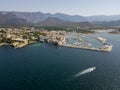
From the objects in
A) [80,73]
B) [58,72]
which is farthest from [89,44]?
[58,72]

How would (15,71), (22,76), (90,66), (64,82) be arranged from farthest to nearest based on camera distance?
(90,66), (15,71), (22,76), (64,82)

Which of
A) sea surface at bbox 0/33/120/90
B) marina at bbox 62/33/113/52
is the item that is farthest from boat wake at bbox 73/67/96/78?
marina at bbox 62/33/113/52

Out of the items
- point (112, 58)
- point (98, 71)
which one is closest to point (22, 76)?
point (98, 71)

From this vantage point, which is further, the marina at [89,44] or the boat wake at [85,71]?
the marina at [89,44]

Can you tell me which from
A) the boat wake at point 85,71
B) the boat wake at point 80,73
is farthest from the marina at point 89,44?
the boat wake at point 80,73

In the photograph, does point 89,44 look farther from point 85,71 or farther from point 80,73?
point 80,73

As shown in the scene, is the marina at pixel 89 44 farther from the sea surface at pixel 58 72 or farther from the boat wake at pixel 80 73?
the boat wake at pixel 80 73

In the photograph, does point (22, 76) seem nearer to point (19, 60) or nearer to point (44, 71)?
point (44, 71)

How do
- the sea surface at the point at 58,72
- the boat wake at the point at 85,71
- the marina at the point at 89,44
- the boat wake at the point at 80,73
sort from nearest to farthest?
the sea surface at the point at 58,72 < the boat wake at the point at 80,73 < the boat wake at the point at 85,71 < the marina at the point at 89,44
